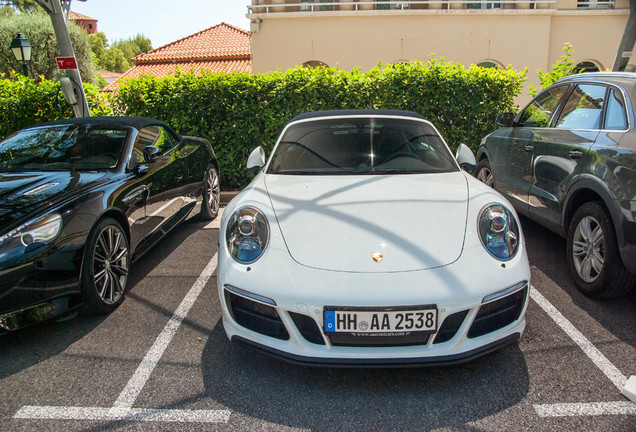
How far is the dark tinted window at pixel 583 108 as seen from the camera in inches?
146

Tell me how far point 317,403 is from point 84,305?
5.83 feet

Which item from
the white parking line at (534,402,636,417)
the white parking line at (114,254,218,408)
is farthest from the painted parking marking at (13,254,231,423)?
the white parking line at (534,402,636,417)

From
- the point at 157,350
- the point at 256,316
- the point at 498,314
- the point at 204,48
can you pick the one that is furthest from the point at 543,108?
the point at 204,48

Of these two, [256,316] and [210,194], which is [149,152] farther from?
[256,316]

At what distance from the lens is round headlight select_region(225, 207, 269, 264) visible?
103 inches

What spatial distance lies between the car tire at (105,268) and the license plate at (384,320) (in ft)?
5.76

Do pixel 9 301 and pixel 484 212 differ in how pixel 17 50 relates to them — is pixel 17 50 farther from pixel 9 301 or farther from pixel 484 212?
pixel 484 212

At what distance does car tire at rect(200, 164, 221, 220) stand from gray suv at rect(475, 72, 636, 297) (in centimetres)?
343

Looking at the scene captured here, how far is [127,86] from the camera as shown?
24.7 feet

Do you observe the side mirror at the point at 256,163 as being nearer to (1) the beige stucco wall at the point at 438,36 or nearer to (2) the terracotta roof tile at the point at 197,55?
(1) the beige stucco wall at the point at 438,36

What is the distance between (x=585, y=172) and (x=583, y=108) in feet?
2.44

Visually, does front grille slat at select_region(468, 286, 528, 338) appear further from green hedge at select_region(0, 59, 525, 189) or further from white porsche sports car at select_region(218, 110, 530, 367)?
green hedge at select_region(0, 59, 525, 189)

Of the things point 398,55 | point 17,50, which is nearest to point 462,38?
point 398,55


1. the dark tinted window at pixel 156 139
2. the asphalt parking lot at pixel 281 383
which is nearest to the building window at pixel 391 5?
the dark tinted window at pixel 156 139
